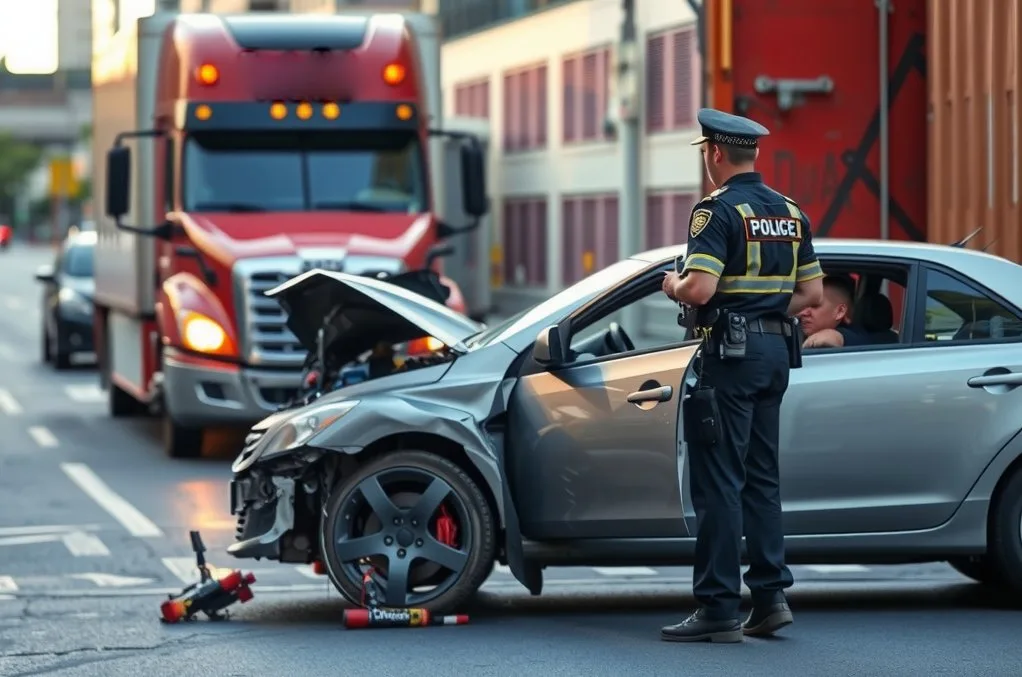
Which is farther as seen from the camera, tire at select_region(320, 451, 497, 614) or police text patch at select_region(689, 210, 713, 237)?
tire at select_region(320, 451, 497, 614)

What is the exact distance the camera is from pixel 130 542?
1174 centimetres

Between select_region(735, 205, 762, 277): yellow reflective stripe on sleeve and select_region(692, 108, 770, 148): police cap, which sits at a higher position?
select_region(692, 108, 770, 148): police cap

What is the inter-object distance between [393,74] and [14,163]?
416 ft

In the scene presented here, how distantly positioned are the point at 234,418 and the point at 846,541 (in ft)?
24.8

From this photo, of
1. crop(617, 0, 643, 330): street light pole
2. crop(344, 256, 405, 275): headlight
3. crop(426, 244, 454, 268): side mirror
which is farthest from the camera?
crop(617, 0, 643, 330): street light pole

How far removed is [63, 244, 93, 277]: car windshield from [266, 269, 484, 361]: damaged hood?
18.7 m

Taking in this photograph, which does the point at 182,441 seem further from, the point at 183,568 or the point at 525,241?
the point at 525,241

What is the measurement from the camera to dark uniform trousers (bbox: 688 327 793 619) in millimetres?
7773

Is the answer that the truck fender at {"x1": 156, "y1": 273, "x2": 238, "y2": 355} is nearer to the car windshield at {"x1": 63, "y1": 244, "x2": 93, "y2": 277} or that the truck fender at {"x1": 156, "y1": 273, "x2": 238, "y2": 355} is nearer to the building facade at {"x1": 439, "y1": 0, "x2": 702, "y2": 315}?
the car windshield at {"x1": 63, "y1": 244, "x2": 93, "y2": 277}

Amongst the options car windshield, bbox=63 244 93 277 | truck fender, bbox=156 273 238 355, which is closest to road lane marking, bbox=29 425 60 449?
truck fender, bbox=156 273 238 355

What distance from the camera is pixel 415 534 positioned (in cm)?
854

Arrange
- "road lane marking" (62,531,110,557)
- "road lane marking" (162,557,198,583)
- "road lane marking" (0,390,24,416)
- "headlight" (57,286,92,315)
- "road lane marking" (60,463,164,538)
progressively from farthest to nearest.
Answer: "headlight" (57,286,92,315)
"road lane marking" (0,390,24,416)
"road lane marking" (60,463,164,538)
"road lane marking" (62,531,110,557)
"road lane marking" (162,557,198,583)

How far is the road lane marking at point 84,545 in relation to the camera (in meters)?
11.3

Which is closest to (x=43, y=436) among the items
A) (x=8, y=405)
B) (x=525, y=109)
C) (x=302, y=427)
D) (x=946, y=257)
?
(x=8, y=405)
